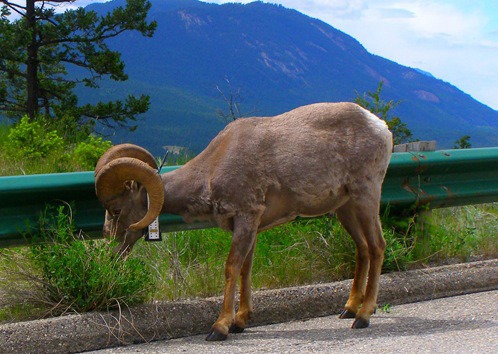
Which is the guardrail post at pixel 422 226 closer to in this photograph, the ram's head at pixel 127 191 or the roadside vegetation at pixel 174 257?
the roadside vegetation at pixel 174 257

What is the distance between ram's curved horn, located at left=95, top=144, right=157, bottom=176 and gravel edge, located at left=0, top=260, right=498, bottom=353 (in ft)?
4.27

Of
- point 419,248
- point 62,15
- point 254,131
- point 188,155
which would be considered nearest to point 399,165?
point 419,248

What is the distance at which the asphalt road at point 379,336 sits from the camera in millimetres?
5473

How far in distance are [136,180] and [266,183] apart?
1048 millimetres

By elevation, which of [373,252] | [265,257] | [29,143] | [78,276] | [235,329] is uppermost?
[29,143]

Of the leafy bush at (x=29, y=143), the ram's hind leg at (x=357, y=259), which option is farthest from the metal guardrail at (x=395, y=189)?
the leafy bush at (x=29, y=143)

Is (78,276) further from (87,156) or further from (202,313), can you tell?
(87,156)

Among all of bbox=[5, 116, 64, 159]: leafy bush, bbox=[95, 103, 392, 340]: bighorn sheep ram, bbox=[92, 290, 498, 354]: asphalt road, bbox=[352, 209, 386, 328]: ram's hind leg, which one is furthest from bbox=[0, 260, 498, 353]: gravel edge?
bbox=[5, 116, 64, 159]: leafy bush

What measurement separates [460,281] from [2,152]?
670cm

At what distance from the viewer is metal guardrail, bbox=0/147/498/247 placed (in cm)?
646

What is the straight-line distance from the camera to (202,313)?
6363mm

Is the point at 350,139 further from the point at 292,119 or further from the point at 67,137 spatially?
the point at 67,137

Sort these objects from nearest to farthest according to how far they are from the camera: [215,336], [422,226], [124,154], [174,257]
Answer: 1. [215,336]
2. [124,154]
3. [174,257]
4. [422,226]

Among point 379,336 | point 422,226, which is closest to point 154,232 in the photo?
point 379,336
